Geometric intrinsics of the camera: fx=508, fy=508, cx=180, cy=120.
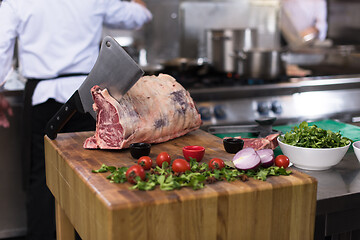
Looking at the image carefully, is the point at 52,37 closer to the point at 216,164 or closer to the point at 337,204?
the point at 216,164

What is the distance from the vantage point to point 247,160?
152 centimetres

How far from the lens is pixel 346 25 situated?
5395 mm

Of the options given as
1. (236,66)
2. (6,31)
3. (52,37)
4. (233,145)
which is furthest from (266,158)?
(236,66)

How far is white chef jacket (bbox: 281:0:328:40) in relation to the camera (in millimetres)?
5688

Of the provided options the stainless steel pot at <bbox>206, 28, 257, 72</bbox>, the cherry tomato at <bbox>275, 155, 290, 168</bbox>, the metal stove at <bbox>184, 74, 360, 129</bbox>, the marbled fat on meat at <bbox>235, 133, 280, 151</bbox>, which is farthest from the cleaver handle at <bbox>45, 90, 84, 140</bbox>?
the stainless steel pot at <bbox>206, 28, 257, 72</bbox>

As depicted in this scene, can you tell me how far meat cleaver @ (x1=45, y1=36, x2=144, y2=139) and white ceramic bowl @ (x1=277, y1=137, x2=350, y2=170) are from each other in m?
0.58

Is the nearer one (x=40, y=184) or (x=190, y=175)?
(x=190, y=175)

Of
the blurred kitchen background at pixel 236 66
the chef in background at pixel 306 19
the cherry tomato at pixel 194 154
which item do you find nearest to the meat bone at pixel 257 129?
the blurred kitchen background at pixel 236 66

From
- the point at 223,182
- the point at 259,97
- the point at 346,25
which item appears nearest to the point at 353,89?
the point at 259,97

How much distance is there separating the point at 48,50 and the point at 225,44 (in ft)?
6.13

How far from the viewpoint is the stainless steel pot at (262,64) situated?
385cm

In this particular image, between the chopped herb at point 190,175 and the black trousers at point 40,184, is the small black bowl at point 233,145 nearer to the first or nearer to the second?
the chopped herb at point 190,175

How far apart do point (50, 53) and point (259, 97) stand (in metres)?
1.54

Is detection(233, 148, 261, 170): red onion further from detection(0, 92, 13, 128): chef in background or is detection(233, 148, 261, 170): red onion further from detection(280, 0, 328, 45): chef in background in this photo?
detection(280, 0, 328, 45): chef in background
